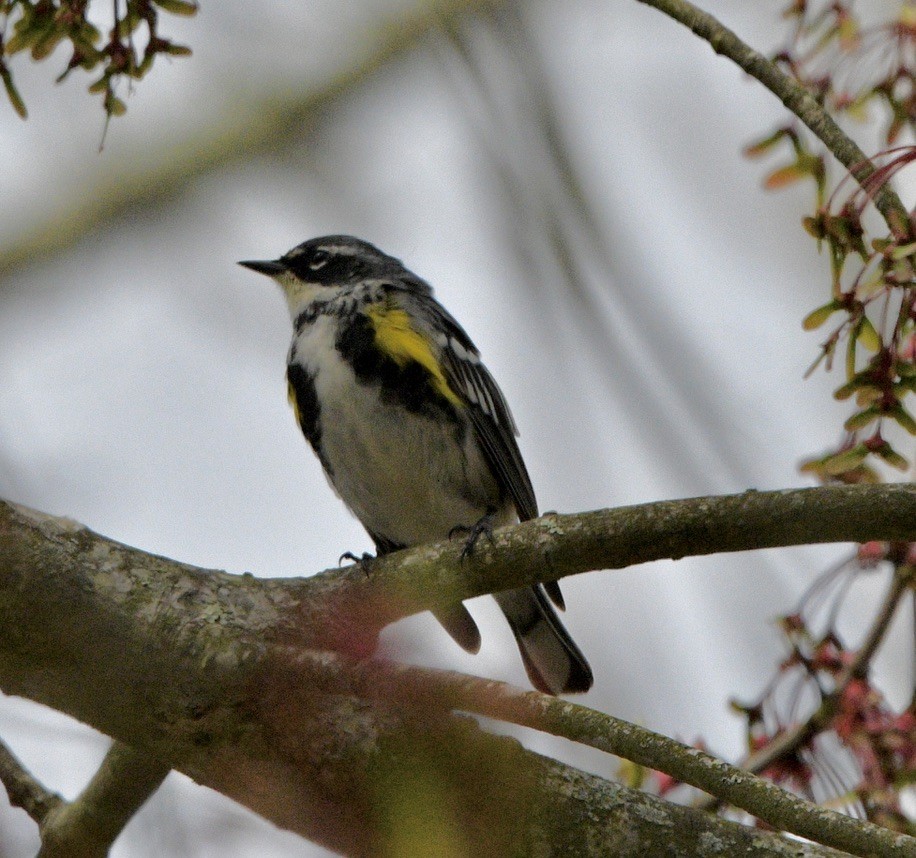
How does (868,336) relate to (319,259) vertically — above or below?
below

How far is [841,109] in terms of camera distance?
3938mm

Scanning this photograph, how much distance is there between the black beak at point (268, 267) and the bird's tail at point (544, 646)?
2.06m

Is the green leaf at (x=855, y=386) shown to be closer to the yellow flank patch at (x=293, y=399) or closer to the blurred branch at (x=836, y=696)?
the blurred branch at (x=836, y=696)

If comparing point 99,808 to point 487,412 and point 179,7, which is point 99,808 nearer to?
point 179,7

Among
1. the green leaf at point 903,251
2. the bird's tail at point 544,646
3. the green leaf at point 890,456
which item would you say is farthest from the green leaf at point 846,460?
the bird's tail at point 544,646

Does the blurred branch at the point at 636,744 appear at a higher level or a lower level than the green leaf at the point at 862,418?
lower

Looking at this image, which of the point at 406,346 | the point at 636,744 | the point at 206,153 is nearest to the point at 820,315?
the point at 636,744

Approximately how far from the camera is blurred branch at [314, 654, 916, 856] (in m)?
2.30

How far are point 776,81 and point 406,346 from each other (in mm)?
2008

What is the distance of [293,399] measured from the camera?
5113mm

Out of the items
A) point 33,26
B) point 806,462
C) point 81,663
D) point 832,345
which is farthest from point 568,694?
point 33,26

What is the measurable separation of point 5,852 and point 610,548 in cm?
154

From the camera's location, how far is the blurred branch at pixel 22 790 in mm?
3119

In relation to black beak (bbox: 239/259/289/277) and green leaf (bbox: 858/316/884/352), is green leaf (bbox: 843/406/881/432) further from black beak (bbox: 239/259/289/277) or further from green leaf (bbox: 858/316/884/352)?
black beak (bbox: 239/259/289/277)
